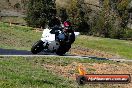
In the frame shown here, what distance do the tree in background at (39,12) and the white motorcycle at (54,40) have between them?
48732 millimetres

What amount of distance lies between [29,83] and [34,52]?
11702mm

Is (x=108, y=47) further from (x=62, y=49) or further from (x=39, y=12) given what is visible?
(x=39, y=12)

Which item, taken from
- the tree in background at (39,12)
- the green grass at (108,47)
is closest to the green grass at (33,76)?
the green grass at (108,47)

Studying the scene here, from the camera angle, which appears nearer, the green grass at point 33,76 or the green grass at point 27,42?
the green grass at point 33,76

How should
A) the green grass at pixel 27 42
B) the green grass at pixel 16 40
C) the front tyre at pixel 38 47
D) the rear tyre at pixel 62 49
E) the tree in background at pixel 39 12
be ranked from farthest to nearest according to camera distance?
the tree in background at pixel 39 12, the green grass at pixel 27 42, the green grass at pixel 16 40, the rear tyre at pixel 62 49, the front tyre at pixel 38 47

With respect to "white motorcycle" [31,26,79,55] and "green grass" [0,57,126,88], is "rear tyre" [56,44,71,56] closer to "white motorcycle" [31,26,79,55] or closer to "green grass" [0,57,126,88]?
"white motorcycle" [31,26,79,55]

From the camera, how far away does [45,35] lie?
2470 cm

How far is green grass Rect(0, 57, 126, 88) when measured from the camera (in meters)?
13.7

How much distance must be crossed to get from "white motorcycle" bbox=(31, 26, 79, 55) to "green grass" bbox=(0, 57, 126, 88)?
45.4 inches

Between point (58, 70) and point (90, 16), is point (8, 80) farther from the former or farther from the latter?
point (90, 16)

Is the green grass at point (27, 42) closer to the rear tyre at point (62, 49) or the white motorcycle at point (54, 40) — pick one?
the rear tyre at point (62, 49)

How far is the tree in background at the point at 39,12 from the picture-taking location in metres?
74.4

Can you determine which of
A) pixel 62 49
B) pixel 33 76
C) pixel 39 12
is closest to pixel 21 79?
pixel 33 76

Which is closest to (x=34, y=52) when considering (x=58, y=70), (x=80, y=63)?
(x=80, y=63)
